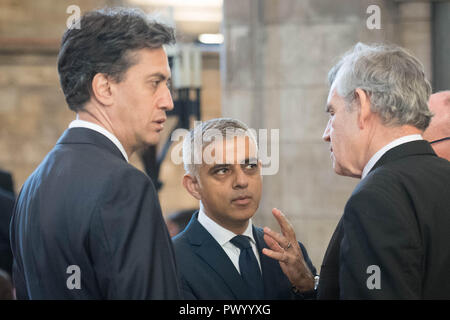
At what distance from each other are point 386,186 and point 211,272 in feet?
2.51

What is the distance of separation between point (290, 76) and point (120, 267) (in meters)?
3.25

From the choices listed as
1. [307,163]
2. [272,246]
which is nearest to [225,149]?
[272,246]

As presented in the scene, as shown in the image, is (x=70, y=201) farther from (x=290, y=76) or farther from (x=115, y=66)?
(x=290, y=76)

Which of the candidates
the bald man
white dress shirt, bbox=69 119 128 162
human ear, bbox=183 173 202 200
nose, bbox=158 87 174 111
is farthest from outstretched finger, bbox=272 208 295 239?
the bald man

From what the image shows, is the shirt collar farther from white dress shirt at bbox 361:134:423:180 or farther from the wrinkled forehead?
white dress shirt at bbox 361:134:423:180

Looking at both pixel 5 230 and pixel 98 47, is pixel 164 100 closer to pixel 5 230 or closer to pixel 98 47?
pixel 98 47

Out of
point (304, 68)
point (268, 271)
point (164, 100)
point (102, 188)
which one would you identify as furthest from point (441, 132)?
point (304, 68)

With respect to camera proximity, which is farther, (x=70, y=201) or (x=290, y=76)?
(x=290, y=76)

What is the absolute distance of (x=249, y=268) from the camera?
7.01 feet

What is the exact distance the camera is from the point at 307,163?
4.41 metres

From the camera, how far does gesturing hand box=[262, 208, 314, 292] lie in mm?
2068

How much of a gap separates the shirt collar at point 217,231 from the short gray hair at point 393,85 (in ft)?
2.36

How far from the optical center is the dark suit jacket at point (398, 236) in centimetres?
154

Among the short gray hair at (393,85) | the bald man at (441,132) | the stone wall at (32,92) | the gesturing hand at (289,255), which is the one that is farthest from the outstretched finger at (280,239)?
the stone wall at (32,92)
